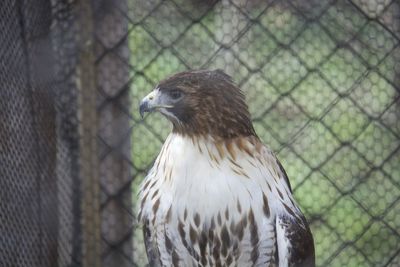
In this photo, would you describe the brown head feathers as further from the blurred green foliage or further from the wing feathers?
the blurred green foliage

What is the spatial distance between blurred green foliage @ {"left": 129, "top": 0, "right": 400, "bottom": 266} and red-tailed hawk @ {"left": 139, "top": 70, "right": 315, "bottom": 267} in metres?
0.43

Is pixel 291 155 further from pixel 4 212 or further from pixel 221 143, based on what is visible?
pixel 4 212

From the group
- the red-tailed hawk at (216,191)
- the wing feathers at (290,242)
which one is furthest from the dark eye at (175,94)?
the wing feathers at (290,242)

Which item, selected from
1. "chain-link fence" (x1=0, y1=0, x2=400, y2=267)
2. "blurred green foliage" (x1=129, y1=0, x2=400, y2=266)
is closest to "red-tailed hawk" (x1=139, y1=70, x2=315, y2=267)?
"chain-link fence" (x1=0, y1=0, x2=400, y2=267)

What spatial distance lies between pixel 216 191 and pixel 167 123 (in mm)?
636

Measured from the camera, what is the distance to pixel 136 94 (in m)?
2.74

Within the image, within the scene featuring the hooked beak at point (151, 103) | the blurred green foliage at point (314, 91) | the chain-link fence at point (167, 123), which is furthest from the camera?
the blurred green foliage at point (314, 91)

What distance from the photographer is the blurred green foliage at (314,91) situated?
270 cm

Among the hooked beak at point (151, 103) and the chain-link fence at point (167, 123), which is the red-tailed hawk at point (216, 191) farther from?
the chain-link fence at point (167, 123)

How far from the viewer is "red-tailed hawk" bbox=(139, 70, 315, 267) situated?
225cm

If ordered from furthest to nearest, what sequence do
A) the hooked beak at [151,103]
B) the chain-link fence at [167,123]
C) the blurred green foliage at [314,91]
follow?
the blurred green foliage at [314,91], the chain-link fence at [167,123], the hooked beak at [151,103]

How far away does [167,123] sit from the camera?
9.30ft

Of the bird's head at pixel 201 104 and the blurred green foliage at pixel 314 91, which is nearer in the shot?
the bird's head at pixel 201 104

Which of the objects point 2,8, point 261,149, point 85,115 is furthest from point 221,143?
point 2,8
